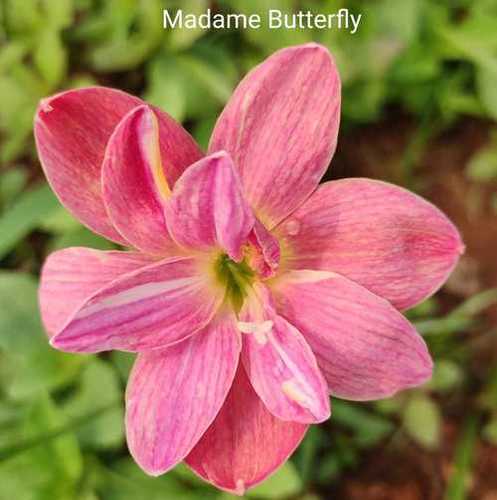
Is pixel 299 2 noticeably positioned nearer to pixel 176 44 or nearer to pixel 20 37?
pixel 176 44

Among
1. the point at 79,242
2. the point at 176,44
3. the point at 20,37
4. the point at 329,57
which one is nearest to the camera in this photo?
the point at 329,57

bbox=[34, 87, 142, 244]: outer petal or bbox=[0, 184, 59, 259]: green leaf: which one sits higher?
bbox=[34, 87, 142, 244]: outer petal

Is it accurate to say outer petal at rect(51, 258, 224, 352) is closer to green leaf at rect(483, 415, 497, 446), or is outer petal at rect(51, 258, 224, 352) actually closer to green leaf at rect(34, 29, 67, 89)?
green leaf at rect(34, 29, 67, 89)

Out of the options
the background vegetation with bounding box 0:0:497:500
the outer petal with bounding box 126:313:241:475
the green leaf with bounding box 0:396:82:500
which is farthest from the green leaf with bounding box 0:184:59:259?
the outer petal with bounding box 126:313:241:475

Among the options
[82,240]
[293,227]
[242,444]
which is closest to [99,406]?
[82,240]

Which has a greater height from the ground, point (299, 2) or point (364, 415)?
point (299, 2)

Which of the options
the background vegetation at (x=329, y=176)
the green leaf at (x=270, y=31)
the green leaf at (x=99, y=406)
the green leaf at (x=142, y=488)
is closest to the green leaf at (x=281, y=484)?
the background vegetation at (x=329, y=176)

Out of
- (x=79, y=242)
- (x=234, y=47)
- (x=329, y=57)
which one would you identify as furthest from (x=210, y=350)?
(x=234, y=47)
